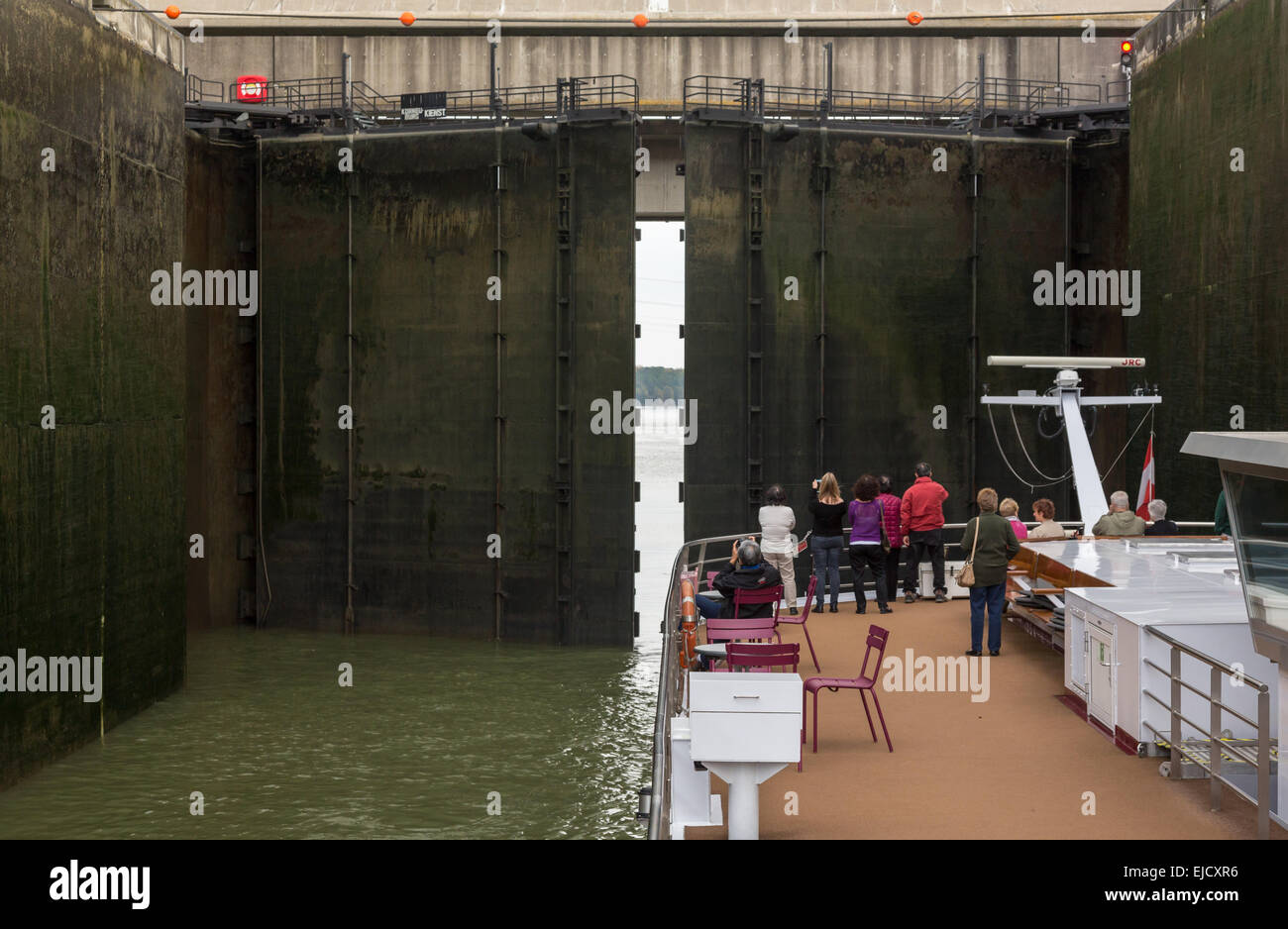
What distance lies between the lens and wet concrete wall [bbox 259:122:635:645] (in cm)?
2225

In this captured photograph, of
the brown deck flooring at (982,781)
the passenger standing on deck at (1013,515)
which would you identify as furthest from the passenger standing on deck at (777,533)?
the brown deck flooring at (982,781)

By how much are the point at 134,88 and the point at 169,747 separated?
8.03 meters

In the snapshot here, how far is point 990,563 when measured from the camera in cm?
1262

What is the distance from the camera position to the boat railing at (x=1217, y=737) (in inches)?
290

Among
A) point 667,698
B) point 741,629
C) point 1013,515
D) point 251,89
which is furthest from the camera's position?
point 251,89

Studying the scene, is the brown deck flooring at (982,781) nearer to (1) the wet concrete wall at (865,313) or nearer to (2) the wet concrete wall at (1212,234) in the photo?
(2) the wet concrete wall at (1212,234)

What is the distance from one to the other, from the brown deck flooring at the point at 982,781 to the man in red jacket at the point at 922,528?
13.9 feet

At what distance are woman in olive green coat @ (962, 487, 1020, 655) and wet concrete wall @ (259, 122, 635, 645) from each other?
9.73 meters

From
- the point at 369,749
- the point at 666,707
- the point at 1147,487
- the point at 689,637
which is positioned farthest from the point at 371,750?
the point at 1147,487

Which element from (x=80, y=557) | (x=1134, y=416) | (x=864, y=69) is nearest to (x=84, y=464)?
(x=80, y=557)

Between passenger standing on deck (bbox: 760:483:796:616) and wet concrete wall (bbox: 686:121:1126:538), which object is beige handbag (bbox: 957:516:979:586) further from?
wet concrete wall (bbox: 686:121:1126:538)

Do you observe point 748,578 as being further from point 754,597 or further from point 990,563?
point 990,563

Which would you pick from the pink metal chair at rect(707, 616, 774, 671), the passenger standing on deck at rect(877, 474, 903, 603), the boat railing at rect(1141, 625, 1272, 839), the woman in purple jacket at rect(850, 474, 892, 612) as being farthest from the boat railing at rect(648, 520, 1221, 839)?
the passenger standing on deck at rect(877, 474, 903, 603)

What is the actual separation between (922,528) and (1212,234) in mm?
5417
